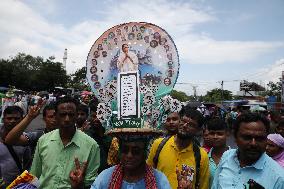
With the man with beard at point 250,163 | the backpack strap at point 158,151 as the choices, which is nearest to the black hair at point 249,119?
the man with beard at point 250,163

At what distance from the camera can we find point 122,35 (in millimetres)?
3652

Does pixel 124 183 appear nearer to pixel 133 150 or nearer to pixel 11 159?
pixel 133 150

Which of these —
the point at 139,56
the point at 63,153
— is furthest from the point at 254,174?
the point at 63,153

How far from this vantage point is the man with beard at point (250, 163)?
240 centimetres

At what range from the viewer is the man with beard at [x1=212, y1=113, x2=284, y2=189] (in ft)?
7.89

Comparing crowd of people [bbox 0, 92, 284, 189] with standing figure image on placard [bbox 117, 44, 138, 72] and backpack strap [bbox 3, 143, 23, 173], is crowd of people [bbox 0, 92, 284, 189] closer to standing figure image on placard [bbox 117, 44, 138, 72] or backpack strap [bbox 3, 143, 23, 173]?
backpack strap [bbox 3, 143, 23, 173]

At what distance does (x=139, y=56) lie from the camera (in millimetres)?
3555

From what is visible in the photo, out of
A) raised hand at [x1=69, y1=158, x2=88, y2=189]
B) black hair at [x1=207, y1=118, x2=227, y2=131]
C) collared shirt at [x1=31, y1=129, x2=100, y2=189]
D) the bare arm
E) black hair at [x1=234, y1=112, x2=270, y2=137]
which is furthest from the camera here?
black hair at [x1=207, y1=118, x2=227, y2=131]

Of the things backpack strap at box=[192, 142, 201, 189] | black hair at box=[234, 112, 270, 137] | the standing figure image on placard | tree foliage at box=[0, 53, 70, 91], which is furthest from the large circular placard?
tree foliage at box=[0, 53, 70, 91]

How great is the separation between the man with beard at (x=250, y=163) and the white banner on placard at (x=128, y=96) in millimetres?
847

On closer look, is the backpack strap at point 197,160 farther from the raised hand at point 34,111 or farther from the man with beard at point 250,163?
the raised hand at point 34,111

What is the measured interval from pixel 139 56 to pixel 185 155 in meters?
1.15

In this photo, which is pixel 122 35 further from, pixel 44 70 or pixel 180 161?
pixel 44 70

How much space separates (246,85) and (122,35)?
7053cm
